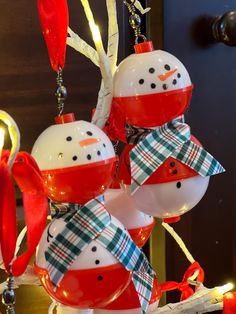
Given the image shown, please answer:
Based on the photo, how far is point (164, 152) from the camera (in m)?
0.45

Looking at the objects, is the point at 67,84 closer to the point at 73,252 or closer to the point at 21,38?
the point at 21,38

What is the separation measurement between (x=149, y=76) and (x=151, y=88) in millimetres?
10

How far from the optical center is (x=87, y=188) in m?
0.42

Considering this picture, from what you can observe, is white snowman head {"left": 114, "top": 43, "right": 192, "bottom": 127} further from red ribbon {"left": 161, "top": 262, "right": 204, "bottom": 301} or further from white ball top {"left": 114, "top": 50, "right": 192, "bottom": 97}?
red ribbon {"left": 161, "top": 262, "right": 204, "bottom": 301}

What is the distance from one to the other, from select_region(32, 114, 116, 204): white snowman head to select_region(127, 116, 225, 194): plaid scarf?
3cm

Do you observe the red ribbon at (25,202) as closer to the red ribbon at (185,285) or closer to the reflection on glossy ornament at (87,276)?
the reflection on glossy ornament at (87,276)

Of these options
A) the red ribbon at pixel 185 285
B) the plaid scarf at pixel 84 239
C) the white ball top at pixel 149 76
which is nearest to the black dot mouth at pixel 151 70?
the white ball top at pixel 149 76

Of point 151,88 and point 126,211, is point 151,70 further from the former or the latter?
point 126,211

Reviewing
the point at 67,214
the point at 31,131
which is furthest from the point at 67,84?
the point at 67,214

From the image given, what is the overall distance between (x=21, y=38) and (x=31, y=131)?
0.11 m

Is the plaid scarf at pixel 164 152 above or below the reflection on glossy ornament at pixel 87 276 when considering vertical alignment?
above

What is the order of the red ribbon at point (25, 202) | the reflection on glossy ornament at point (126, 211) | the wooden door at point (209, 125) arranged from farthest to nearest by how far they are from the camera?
the wooden door at point (209, 125), the reflection on glossy ornament at point (126, 211), the red ribbon at point (25, 202)

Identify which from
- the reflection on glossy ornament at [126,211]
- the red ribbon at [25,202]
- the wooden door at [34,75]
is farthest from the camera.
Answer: the wooden door at [34,75]

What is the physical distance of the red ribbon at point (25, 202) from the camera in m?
0.38
